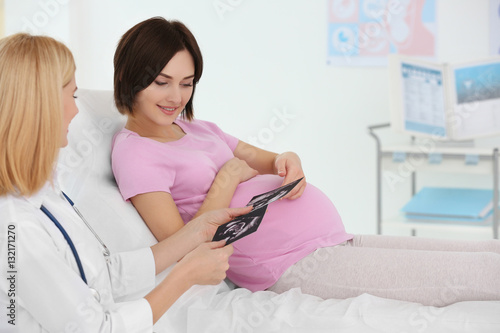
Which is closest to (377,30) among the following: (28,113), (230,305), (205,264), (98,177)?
(98,177)

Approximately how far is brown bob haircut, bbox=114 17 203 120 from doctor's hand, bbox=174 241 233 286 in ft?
1.77

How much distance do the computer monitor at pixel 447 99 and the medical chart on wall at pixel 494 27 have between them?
1.30 ft

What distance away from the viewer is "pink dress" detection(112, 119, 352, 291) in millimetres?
1453

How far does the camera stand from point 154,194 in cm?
142

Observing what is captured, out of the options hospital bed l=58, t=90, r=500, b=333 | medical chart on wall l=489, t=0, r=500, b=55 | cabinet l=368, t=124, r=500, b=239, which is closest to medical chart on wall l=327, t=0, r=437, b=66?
medical chart on wall l=489, t=0, r=500, b=55

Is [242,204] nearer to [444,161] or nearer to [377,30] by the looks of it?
[444,161]

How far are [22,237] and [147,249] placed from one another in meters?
0.40

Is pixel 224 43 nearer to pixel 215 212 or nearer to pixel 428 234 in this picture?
pixel 428 234

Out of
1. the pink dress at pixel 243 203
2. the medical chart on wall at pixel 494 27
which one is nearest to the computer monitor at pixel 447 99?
the medical chart on wall at pixel 494 27

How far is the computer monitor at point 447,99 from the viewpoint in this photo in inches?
111

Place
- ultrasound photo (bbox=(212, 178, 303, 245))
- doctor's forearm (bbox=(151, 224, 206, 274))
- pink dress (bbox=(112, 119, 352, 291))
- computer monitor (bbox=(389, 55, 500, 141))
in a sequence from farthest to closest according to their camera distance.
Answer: computer monitor (bbox=(389, 55, 500, 141)) → pink dress (bbox=(112, 119, 352, 291)) → doctor's forearm (bbox=(151, 224, 206, 274)) → ultrasound photo (bbox=(212, 178, 303, 245))

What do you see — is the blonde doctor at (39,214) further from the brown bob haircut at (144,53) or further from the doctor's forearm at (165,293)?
the brown bob haircut at (144,53)

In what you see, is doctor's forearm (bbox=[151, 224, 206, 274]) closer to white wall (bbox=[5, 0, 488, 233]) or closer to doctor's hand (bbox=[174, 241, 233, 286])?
doctor's hand (bbox=[174, 241, 233, 286])

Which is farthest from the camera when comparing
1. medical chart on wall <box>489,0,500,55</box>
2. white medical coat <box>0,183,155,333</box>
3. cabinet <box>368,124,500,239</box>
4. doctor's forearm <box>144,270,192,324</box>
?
medical chart on wall <box>489,0,500,55</box>
